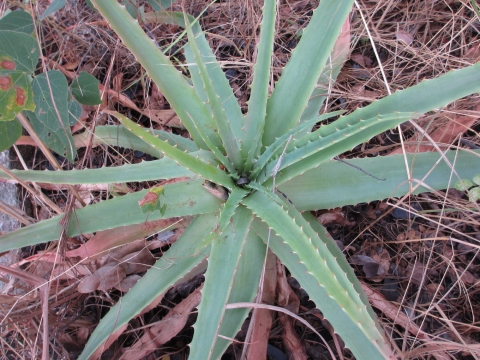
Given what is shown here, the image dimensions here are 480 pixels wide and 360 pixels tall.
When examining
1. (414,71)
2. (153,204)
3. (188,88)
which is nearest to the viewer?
(153,204)

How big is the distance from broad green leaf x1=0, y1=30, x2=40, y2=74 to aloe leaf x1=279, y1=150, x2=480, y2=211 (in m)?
0.79

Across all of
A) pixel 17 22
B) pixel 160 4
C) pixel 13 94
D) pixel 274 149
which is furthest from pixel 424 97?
pixel 17 22

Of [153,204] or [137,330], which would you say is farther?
[137,330]

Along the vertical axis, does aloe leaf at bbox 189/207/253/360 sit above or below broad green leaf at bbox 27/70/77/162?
below

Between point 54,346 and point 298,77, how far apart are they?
3.84ft

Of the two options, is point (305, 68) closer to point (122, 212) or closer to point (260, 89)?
point (260, 89)

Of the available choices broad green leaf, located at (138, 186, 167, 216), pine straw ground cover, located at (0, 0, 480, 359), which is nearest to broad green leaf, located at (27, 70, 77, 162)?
pine straw ground cover, located at (0, 0, 480, 359)

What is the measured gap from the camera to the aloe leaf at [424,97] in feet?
2.93

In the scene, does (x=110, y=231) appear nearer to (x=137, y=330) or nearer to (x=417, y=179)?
→ (x=137, y=330)

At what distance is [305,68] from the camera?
100 cm

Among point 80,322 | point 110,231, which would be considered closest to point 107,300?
point 80,322

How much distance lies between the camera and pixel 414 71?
153 cm

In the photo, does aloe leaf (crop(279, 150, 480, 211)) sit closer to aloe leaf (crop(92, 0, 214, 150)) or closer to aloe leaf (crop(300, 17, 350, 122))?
aloe leaf (crop(300, 17, 350, 122))

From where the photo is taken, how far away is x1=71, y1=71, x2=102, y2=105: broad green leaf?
1.18m
